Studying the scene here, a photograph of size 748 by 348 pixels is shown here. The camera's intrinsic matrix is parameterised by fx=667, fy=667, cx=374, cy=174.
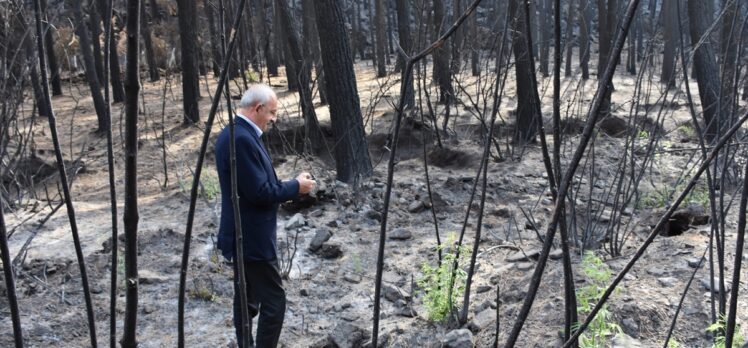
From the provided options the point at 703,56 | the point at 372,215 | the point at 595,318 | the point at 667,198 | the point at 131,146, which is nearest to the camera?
the point at 131,146

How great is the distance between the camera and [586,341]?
129 inches

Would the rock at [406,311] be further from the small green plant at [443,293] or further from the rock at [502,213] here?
the rock at [502,213]

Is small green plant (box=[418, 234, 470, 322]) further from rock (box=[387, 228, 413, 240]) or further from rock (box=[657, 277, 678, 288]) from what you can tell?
rock (box=[387, 228, 413, 240])

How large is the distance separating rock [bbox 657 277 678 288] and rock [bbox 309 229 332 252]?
286 cm

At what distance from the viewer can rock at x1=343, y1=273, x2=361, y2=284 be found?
5.42m

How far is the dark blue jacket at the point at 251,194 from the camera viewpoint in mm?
3477

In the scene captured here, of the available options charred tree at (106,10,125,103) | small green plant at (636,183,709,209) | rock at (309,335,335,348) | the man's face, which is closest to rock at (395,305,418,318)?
rock at (309,335,335,348)

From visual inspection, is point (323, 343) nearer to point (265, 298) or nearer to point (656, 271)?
point (265, 298)

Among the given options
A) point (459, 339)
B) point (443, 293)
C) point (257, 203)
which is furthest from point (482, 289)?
point (257, 203)

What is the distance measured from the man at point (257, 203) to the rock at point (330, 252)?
2175 millimetres

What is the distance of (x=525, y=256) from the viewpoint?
516 cm

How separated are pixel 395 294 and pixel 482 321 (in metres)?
0.91

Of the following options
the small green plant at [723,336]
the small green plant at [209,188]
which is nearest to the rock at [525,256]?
the small green plant at [723,336]

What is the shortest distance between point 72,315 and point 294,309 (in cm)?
155
